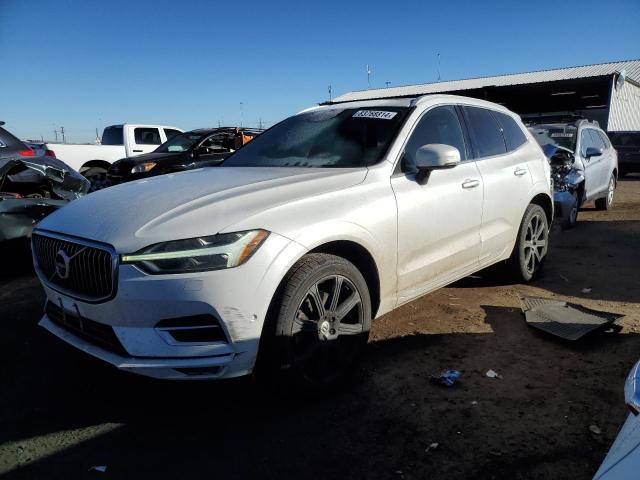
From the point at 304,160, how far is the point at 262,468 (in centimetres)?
199

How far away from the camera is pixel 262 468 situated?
2.21 metres

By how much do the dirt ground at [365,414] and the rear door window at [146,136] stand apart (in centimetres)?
1098

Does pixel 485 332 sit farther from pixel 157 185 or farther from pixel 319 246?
pixel 157 185

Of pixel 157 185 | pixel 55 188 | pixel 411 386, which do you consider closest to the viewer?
pixel 411 386

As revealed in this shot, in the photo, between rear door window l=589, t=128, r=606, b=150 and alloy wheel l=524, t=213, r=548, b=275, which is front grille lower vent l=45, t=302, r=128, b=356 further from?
rear door window l=589, t=128, r=606, b=150

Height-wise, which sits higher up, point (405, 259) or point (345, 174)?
point (345, 174)

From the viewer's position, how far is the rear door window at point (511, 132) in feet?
14.5

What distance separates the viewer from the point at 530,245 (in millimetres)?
4656

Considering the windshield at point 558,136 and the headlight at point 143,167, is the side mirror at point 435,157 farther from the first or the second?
the headlight at point 143,167

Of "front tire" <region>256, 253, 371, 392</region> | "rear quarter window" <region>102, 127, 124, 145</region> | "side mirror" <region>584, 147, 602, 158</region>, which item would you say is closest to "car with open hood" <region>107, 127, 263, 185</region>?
"rear quarter window" <region>102, 127, 124, 145</region>

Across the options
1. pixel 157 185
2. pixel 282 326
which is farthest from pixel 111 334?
pixel 157 185

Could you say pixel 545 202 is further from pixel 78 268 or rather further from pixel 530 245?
pixel 78 268

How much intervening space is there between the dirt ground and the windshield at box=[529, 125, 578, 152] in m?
5.00

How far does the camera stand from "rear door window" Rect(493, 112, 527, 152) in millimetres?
4418
